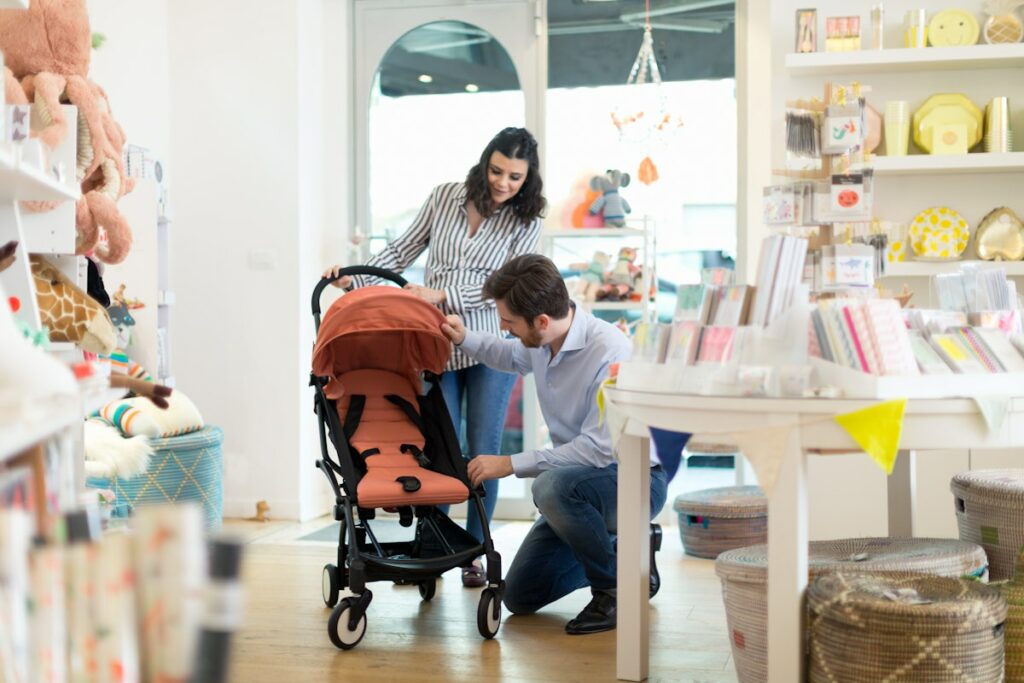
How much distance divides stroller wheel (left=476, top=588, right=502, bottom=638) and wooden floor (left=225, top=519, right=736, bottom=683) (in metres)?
0.04

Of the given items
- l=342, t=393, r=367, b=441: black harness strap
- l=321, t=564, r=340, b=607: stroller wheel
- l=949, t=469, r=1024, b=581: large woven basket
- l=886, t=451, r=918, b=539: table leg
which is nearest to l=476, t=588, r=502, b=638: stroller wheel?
l=321, t=564, r=340, b=607: stroller wheel

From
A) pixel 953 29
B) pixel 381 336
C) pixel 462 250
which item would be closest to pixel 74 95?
pixel 381 336

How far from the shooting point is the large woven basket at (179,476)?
4039 mm

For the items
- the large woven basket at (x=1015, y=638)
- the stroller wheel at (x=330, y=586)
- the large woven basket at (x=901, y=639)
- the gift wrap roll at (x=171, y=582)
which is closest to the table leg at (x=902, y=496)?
the large woven basket at (x=1015, y=638)

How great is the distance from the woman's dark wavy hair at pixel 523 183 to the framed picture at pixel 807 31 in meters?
1.10

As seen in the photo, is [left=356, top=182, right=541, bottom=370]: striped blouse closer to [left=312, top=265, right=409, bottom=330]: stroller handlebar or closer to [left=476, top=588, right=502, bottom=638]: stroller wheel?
[left=312, top=265, right=409, bottom=330]: stroller handlebar

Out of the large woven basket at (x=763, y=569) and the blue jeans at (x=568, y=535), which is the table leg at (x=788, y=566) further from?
the blue jeans at (x=568, y=535)

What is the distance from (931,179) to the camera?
4.10m

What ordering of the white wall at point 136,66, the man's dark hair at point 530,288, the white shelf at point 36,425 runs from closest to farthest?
the white shelf at point 36,425 → the man's dark hair at point 530,288 → the white wall at point 136,66

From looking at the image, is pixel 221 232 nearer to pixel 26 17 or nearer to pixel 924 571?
pixel 26 17

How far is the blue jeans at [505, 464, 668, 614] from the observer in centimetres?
300

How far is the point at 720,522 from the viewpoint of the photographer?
4062 millimetres

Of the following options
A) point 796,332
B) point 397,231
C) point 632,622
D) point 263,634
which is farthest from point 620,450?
point 397,231

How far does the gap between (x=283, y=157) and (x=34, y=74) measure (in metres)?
2.03
